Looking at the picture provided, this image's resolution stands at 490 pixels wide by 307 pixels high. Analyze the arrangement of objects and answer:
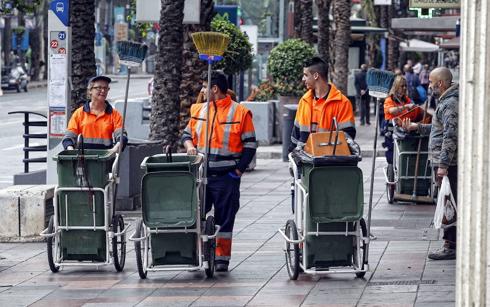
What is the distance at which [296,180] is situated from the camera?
10.9 metres

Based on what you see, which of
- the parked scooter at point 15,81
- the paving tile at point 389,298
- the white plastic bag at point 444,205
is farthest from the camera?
the parked scooter at point 15,81

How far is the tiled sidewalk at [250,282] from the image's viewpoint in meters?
9.88

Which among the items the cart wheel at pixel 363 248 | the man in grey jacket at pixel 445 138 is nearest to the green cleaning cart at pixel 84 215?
the cart wheel at pixel 363 248

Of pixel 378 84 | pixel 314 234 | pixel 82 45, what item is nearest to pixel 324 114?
pixel 378 84

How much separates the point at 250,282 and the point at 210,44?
209 cm

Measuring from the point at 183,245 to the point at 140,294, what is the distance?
2.64 ft

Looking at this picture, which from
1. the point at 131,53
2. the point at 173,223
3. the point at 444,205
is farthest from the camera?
the point at 131,53

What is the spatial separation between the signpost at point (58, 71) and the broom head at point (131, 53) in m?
3.99

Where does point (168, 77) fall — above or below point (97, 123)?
above

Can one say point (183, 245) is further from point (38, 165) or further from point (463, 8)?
point (38, 165)

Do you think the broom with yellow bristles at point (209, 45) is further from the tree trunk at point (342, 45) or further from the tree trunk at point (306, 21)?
the tree trunk at point (342, 45)

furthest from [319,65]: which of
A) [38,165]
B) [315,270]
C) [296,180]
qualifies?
[38,165]

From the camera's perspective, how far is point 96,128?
12055mm

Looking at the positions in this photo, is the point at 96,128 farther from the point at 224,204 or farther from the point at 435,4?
the point at 435,4
